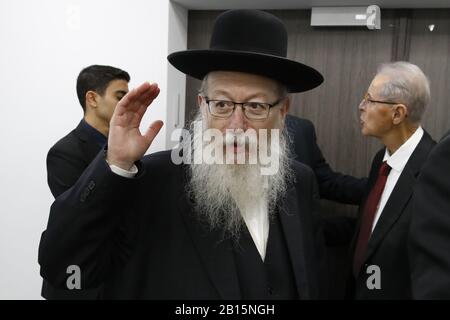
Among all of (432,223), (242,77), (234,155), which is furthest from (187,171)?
(432,223)

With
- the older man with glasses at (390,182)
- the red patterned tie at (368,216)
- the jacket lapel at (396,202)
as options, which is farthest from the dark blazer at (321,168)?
the jacket lapel at (396,202)

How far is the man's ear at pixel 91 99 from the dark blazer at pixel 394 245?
1.41 metres

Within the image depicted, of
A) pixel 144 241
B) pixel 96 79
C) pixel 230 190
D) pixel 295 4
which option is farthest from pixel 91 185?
pixel 295 4

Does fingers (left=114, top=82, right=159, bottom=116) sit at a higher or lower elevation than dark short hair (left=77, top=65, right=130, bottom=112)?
lower

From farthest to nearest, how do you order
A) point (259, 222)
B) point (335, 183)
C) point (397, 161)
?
point (335, 183) → point (397, 161) → point (259, 222)

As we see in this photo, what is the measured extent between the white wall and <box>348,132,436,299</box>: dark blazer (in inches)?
51.3

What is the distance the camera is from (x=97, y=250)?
0.94 metres

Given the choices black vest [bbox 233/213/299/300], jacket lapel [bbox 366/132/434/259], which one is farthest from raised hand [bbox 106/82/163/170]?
jacket lapel [bbox 366/132/434/259]

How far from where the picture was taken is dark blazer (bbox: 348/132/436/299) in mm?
1452

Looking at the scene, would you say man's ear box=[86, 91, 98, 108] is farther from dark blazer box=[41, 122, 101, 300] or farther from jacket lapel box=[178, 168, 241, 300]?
jacket lapel box=[178, 168, 241, 300]

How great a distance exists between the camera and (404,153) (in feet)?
5.58

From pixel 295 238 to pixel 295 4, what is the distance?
62.4 inches

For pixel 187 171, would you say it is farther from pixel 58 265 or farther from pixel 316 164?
pixel 316 164

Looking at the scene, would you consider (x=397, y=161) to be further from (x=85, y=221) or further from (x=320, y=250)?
(x=85, y=221)
